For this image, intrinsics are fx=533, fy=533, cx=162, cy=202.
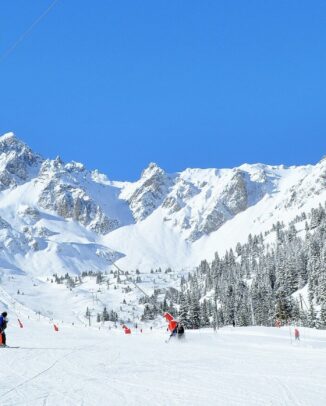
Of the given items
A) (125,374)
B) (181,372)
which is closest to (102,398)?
(125,374)

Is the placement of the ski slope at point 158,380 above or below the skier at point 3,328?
below

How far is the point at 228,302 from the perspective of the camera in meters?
126

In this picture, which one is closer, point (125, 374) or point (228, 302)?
point (125, 374)

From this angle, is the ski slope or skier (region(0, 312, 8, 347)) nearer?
the ski slope

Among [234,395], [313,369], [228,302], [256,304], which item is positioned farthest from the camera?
[228,302]

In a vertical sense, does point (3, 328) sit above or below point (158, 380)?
above

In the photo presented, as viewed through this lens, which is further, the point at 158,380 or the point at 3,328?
the point at 3,328

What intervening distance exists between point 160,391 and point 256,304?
104550 millimetres

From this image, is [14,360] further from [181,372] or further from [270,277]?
[270,277]

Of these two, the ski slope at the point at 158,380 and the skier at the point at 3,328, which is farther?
the skier at the point at 3,328

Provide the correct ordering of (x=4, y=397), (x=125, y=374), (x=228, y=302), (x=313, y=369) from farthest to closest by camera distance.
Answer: (x=228, y=302)
(x=313, y=369)
(x=125, y=374)
(x=4, y=397)

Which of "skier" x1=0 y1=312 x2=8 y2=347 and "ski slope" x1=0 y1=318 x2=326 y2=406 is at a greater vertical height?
"skier" x1=0 y1=312 x2=8 y2=347

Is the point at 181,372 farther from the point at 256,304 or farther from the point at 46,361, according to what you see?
the point at 256,304

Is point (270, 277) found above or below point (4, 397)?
above
